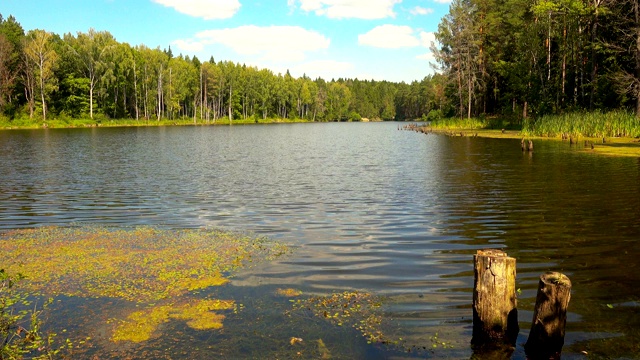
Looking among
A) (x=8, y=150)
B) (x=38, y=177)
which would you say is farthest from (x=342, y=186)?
(x=8, y=150)

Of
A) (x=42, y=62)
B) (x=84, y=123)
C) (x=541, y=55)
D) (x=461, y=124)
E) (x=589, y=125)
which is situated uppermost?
(x=42, y=62)

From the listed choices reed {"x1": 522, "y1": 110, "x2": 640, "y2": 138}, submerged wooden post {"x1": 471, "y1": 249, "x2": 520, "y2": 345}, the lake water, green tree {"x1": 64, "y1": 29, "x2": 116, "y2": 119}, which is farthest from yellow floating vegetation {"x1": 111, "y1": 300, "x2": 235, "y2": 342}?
green tree {"x1": 64, "y1": 29, "x2": 116, "y2": 119}

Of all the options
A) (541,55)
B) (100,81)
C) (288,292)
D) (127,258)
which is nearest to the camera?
(288,292)

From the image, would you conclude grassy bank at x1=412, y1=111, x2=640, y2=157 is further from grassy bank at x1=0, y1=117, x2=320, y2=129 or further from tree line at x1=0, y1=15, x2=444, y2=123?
grassy bank at x1=0, y1=117, x2=320, y2=129

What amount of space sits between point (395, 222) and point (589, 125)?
121ft

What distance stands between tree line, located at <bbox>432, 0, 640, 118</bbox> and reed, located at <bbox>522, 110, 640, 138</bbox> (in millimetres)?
1487

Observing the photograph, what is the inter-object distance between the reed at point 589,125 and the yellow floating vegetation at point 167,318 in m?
41.9

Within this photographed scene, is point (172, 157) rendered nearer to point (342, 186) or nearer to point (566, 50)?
point (342, 186)

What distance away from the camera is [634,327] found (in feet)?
23.5

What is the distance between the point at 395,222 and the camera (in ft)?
48.6

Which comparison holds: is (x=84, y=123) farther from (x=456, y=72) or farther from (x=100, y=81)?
(x=456, y=72)

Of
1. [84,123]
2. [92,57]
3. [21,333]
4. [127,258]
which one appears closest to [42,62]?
[92,57]

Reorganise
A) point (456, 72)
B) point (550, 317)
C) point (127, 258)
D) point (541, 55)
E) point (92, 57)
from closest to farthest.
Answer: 1. point (550, 317)
2. point (127, 258)
3. point (541, 55)
4. point (456, 72)
5. point (92, 57)

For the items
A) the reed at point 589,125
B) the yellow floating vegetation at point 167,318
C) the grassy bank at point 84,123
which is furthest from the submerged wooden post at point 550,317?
the grassy bank at point 84,123
